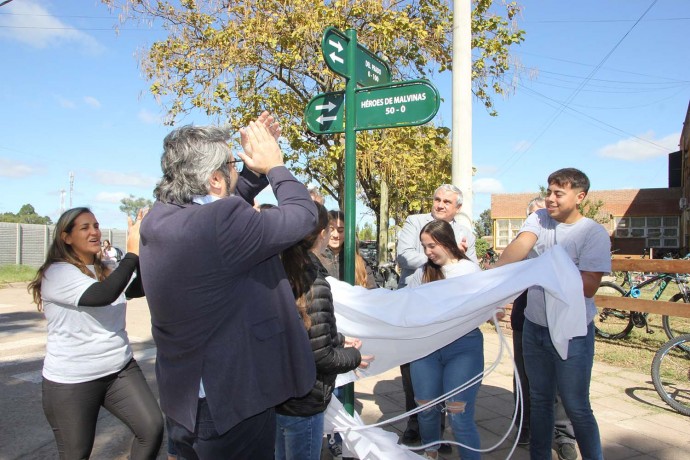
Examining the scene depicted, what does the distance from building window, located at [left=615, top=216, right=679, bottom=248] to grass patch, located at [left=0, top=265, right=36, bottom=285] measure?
3757 cm

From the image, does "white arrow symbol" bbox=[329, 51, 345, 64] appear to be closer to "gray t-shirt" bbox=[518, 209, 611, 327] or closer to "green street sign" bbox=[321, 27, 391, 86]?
"green street sign" bbox=[321, 27, 391, 86]

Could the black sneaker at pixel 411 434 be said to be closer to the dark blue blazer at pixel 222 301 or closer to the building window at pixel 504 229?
the dark blue blazer at pixel 222 301

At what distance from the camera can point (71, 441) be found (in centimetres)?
268

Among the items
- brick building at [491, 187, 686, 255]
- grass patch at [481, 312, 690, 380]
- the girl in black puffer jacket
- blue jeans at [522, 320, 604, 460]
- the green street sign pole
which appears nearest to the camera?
the girl in black puffer jacket

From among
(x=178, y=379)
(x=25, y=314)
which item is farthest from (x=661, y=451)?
(x=25, y=314)

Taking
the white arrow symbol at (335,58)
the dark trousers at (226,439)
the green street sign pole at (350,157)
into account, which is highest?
the white arrow symbol at (335,58)

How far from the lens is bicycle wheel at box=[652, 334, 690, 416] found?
485 centimetres

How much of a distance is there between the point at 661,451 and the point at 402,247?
7.94 ft

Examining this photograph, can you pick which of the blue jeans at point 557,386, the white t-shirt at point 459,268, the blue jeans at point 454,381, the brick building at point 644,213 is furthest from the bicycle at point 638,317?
the brick building at point 644,213

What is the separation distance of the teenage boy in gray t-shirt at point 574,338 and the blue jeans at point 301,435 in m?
1.46

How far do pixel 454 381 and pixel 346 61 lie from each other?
6.69 feet

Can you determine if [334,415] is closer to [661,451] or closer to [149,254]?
[149,254]

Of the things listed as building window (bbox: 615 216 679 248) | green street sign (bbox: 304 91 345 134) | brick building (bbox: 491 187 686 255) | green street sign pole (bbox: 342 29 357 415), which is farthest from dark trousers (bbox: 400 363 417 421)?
building window (bbox: 615 216 679 248)

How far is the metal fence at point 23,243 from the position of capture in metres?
22.8
